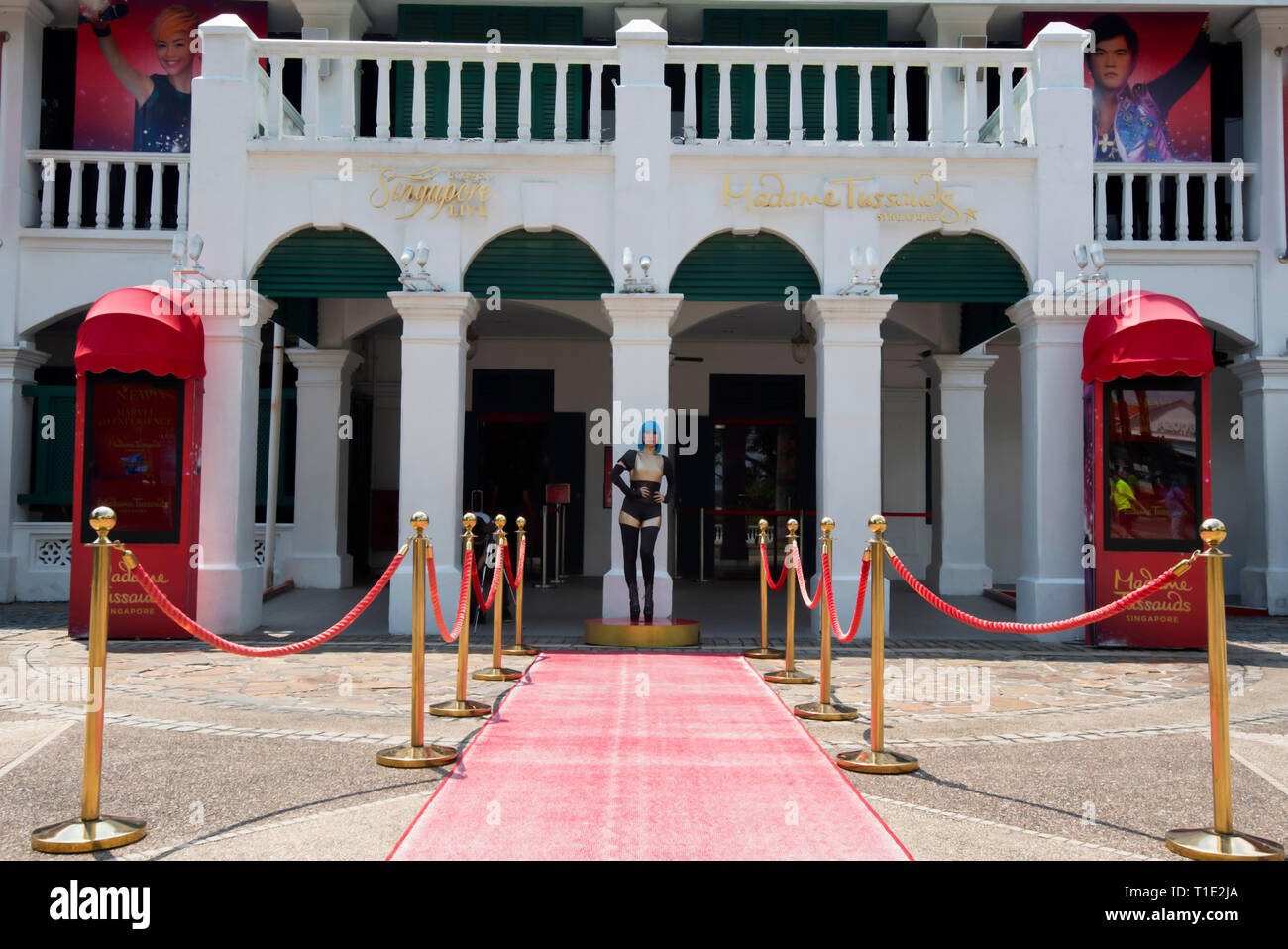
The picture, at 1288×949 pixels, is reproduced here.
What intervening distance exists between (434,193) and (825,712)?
729 cm

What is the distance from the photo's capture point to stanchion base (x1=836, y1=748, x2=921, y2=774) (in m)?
5.39

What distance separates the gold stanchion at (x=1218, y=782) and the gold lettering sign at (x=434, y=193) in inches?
338

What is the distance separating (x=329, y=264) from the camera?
11289mm

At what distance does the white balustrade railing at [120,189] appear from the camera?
1352cm

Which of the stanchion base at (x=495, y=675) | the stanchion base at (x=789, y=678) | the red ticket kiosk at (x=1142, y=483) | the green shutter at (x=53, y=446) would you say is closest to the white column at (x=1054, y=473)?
the red ticket kiosk at (x=1142, y=483)

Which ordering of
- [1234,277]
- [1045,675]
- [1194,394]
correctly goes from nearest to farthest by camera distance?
[1045,675], [1194,394], [1234,277]

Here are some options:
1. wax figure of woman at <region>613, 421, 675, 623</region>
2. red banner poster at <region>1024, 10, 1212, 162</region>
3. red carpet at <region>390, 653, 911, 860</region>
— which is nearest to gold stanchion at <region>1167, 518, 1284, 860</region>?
red carpet at <region>390, 653, 911, 860</region>

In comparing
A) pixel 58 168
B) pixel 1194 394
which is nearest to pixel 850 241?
pixel 1194 394

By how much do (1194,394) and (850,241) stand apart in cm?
393

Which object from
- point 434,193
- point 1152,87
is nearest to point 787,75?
point 1152,87

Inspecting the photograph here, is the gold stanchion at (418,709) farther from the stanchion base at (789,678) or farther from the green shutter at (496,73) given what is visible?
the green shutter at (496,73)
